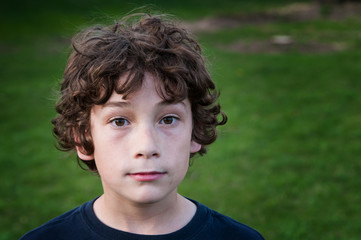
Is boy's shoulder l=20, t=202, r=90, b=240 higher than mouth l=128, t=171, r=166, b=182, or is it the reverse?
mouth l=128, t=171, r=166, b=182

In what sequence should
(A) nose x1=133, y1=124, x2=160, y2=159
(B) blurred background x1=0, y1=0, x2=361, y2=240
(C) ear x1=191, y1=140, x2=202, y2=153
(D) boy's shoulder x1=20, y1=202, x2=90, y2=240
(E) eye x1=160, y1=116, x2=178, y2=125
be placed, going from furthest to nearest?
(B) blurred background x1=0, y1=0, x2=361, y2=240 → (C) ear x1=191, y1=140, x2=202, y2=153 → (D) boy's shoulder x1=20, y1=202, x2=90, y2=240 → (E) eye x1=160, y1=116, x2=178, y2=125 → (A) nose x1=133, y1=124, x2=160, y2=159

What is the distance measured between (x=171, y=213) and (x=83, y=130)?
50 cm

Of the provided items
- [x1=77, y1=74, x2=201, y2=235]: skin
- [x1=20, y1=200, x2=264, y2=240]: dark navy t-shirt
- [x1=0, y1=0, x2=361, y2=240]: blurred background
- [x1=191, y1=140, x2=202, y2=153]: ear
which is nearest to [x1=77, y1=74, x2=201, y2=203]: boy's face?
[x1=77, y1=74, x2=201, y2=235]: skin

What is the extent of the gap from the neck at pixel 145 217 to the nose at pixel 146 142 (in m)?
0.28

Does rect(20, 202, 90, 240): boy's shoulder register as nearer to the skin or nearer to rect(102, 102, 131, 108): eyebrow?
the skin

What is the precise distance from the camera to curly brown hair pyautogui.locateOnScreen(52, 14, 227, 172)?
1865mm

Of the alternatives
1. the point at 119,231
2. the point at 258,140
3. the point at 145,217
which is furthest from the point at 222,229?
the point at 258,140

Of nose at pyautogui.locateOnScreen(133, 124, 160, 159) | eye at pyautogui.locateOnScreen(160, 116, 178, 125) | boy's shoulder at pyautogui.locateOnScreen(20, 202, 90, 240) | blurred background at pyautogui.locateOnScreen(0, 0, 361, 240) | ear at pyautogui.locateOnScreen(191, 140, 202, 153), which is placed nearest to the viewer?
nose at pyautogui.locateOnScreen(133, 124, 160, 159)

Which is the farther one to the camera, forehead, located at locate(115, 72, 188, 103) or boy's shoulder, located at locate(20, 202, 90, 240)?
boy's shoulder, located at locate(20, 202, 90, 240)

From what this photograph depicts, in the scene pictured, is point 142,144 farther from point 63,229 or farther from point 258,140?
point 258,140

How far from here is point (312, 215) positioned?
4.64 meters

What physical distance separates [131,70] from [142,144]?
0.30m

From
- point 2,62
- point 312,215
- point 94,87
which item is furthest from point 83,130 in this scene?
point 2,62

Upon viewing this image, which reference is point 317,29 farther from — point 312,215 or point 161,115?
point 161,115
